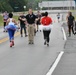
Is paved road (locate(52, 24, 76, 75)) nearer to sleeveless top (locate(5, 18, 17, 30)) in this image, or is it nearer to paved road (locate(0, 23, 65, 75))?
paved road (locate(0, 23, 65, 75))

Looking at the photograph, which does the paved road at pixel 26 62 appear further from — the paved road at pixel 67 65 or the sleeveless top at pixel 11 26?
the sleeveless top at pixel 11 26

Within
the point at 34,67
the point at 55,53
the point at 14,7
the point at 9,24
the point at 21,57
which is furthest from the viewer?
the point at 14,7

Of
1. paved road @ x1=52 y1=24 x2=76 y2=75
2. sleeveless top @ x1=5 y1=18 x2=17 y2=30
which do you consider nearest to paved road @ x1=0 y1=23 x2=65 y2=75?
paved road @ x1=52 y1=24 x2=76 y2=75

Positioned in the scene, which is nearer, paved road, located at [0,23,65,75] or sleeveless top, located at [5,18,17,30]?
paved road, located at [0,23,65,75]

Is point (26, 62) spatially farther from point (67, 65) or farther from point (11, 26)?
point (11, 26)

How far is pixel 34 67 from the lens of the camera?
43.2 ft

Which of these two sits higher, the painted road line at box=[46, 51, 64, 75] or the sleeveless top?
the sleeveless top

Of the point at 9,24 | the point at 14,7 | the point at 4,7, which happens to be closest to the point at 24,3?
the point at 14,7

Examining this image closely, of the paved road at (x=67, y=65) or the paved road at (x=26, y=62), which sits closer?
the paved road at (x=67, y=65)

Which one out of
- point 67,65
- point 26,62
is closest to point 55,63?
point 67,65

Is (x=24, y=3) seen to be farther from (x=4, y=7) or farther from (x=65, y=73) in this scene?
(x=65, y=73)

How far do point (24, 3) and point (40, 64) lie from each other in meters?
147

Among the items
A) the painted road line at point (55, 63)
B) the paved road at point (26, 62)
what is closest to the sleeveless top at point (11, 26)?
the paved road at point (26, 62)

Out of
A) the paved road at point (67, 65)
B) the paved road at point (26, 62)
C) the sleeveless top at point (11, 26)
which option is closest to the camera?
the paved road at point (67, 65)
